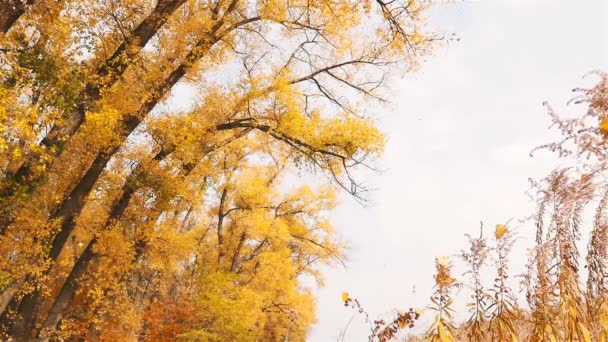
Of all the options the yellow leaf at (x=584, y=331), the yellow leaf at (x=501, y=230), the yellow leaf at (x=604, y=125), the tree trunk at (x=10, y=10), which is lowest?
the yellow leaf at (x=584, y=331)

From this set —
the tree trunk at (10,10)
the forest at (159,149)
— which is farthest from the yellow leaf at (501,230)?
the tree trunk at (10,10)

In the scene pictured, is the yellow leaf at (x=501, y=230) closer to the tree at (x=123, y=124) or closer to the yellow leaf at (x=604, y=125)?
the yellow leaf at (x=604, y=125)

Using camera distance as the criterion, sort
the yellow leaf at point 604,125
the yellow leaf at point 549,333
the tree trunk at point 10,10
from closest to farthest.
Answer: the yellow leaf at point 604,125, the yellow leaf at point 549,333, the tree trunk at point 10,10

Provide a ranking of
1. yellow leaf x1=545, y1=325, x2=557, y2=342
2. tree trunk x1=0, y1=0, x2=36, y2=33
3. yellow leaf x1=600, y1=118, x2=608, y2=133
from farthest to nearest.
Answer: tree trunk x1=0, y1=0, x2=36, y2=33, yellow leaf x1=545, y1=325, x2=557, y2=342, yellow leaf x1=600, y1=118, x2=608, y2=133

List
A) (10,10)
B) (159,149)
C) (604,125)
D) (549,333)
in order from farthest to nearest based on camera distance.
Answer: (159,149), (10,10), (549,333), (604,125)

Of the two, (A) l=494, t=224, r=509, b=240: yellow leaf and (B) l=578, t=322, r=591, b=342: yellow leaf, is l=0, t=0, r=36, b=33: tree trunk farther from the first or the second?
(B) l=578, t=322, r=591, b=342: yellow leaf

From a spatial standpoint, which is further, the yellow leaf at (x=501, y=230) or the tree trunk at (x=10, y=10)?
the tree trunk at (x=10, y=10)

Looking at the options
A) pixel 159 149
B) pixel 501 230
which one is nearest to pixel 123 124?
pixel 159 149

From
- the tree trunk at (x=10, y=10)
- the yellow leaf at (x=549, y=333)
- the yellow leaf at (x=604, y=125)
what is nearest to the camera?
the yellow leaf at (x=604, y=125)

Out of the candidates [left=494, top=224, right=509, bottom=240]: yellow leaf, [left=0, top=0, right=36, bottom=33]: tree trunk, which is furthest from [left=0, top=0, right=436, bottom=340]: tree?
[left=494, top=224, right=509, bottom=240]: yellow leaf

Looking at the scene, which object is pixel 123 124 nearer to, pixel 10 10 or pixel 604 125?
pixel 10 10

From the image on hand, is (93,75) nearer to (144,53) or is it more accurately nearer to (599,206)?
(144,53)

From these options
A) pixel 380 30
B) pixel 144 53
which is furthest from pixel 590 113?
pixel 144 53

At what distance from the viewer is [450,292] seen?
7.07ft
